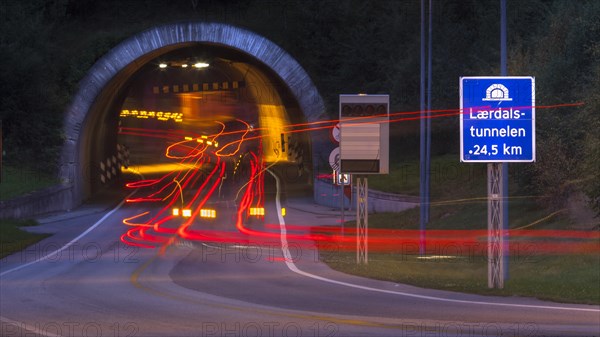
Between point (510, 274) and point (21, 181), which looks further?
point (21, 181)

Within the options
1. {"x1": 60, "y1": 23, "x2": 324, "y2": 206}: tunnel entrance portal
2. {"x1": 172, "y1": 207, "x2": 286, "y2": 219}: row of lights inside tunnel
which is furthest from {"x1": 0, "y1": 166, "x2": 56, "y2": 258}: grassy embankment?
{"x1": 172, "y1": 207, "x2": 286, "y2": 219}: row of lights inside tunnel

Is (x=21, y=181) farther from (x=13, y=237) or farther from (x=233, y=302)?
(x=233, y=302)

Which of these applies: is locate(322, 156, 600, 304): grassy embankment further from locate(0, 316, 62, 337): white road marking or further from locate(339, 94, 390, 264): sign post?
locate(0, 316, 62, 337): white road marking

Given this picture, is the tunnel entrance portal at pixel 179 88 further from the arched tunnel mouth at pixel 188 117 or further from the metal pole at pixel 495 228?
the metal pole at pixel 495 228

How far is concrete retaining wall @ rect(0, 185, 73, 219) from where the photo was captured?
119 feet

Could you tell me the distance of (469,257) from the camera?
2548 centimetres

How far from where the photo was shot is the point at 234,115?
94438 mm

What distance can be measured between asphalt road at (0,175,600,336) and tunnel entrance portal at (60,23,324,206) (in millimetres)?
19984

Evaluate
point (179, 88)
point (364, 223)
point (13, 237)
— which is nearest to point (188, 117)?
point (179, 88)

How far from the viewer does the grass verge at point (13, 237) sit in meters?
29.1

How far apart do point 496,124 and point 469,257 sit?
7608 millimetres

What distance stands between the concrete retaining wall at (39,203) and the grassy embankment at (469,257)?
1321cm

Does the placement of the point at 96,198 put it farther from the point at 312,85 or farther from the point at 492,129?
the point at 492,129

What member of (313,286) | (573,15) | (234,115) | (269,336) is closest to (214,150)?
(234,115)
